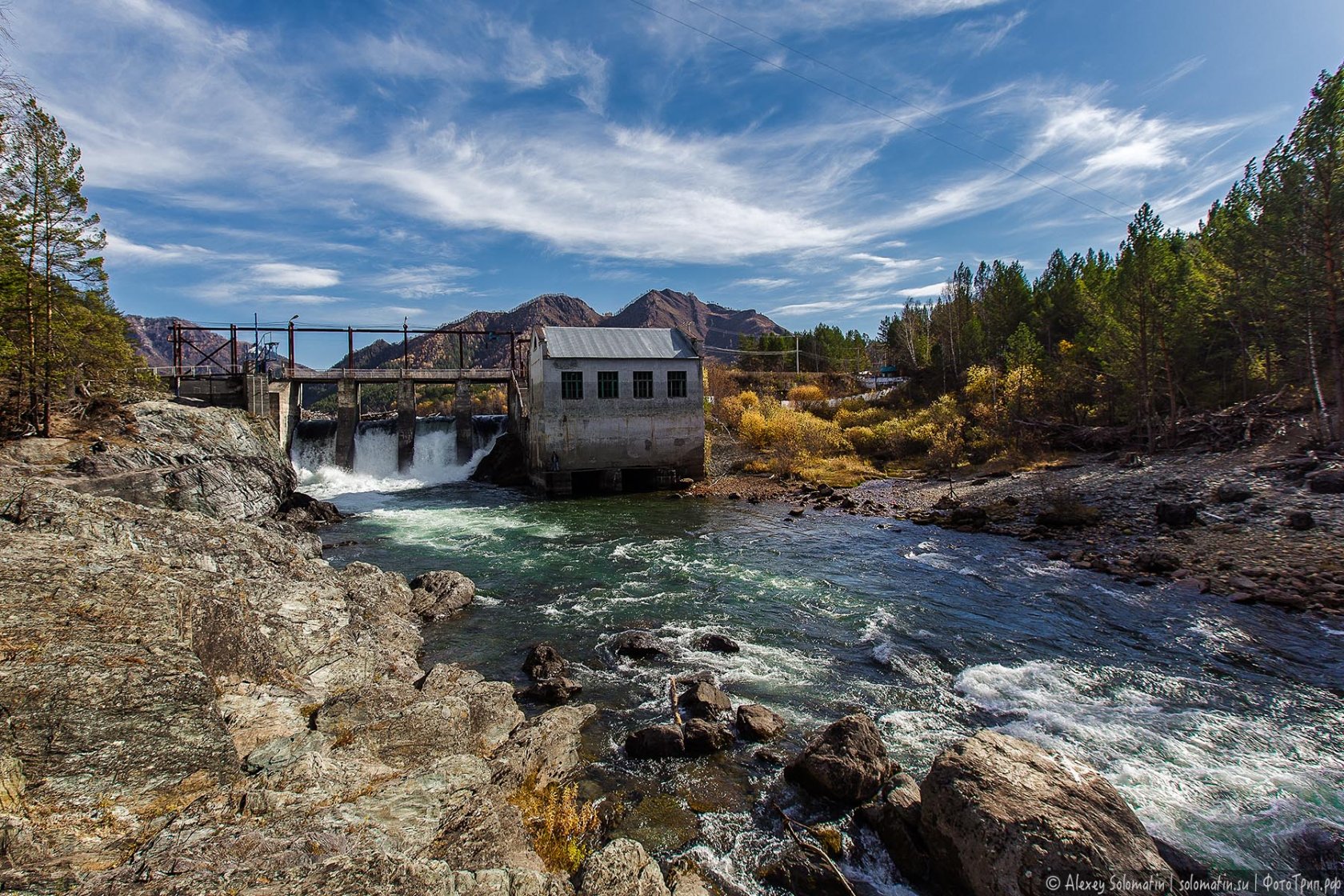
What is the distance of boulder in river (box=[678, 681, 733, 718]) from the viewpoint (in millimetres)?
10406

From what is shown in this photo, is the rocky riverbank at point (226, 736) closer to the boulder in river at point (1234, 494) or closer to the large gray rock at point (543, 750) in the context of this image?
the large gray rock at point (543, 750)

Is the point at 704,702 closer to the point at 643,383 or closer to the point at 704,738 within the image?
the point at 704,738

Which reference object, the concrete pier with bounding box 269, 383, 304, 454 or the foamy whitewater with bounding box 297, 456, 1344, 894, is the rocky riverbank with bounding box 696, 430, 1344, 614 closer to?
the foamy whitewater with bounding box 297, 456, 1344, 894

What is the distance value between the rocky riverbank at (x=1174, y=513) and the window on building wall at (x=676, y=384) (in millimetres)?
8858

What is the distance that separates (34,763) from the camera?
562cm

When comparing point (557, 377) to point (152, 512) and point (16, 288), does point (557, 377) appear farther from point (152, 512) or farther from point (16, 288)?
point (152, 512)

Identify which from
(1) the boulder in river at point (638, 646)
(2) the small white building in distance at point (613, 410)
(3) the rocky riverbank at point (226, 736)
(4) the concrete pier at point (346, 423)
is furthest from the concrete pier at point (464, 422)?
(1) the boulder in river at point (638, 646)

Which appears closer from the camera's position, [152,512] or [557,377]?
[152,512]

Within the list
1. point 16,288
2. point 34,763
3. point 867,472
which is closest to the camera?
point 34,763

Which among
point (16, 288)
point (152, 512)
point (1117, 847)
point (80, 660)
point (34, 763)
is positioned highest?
point (16, 288)

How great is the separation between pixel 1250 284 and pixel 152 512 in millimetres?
40283

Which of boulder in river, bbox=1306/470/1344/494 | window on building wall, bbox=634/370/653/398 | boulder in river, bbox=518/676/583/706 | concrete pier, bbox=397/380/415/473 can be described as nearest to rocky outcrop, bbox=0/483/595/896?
boulder in river, bbox=518/676/583/706

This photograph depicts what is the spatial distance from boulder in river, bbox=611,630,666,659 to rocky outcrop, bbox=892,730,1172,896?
6.52 metres

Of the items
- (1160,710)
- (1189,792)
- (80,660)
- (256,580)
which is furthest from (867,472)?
(80,660)
